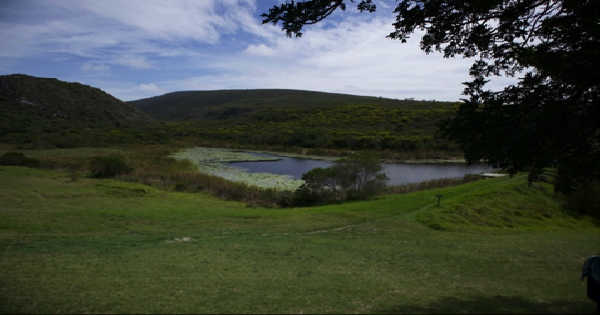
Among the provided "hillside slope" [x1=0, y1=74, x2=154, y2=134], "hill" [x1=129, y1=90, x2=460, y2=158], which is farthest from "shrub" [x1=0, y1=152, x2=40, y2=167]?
"hillside slope" [x1=0, y1=74, x2=154, y2=134]

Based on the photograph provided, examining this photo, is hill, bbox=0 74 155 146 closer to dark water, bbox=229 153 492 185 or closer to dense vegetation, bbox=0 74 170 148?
dense vegetation, bbox=0 74 170 148

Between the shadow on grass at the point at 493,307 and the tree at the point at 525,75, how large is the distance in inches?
95.9

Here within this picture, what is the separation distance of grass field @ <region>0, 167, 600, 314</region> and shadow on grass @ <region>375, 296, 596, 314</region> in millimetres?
38

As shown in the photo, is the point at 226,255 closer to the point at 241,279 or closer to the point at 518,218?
the point at 241,279

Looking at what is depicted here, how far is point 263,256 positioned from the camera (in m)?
10.0

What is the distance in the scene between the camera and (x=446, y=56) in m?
8.46

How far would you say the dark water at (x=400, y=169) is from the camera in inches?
1501

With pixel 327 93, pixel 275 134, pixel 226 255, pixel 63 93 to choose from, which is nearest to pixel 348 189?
pixel 226 255

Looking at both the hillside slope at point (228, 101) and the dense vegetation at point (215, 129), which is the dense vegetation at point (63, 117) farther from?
the hillside slope at point (228, 101)

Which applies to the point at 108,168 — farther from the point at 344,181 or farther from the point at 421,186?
the point at 421,186

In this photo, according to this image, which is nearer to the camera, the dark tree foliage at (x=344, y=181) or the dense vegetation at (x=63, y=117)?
the dark tree foliage at (x=344, y=181)

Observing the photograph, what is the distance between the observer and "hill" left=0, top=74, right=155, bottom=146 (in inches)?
2527

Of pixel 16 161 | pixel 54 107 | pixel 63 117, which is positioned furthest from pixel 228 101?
pixel 16 161

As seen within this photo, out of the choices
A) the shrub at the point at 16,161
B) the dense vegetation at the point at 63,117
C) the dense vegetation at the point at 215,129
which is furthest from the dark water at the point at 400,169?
the dense vegetation at the point at 63,117
